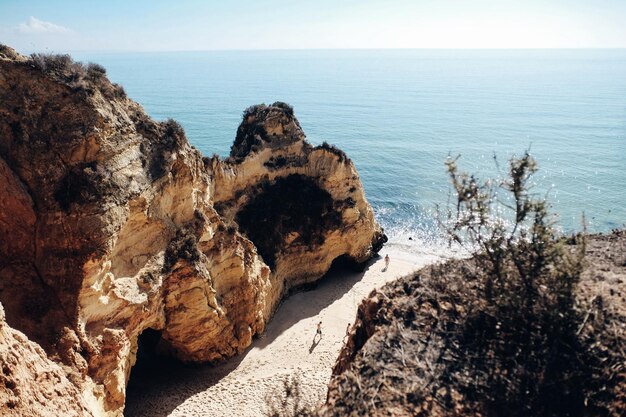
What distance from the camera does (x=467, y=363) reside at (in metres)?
6.72

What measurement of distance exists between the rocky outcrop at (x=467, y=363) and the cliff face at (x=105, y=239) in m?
8.99

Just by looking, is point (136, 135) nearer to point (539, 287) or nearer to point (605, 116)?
point (539, 287)

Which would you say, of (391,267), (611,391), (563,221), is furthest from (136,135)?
(563,221)

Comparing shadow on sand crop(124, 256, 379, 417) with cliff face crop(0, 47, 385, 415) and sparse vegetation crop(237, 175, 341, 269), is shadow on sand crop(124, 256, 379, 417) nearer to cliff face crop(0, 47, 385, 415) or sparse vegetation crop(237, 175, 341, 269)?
cliff face crop(0, 47, 385, 415)

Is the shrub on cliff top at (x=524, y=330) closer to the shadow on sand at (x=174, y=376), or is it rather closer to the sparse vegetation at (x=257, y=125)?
the shadow on sand at (x=174, y=376)

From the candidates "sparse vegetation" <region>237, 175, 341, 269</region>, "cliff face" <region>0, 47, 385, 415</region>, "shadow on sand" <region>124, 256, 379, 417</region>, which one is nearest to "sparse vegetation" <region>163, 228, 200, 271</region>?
"cliff face" <region>0, 47, 385, 415</region>

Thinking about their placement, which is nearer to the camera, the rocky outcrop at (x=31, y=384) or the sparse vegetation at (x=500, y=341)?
the sparse vegetation at (x=500, y=341)

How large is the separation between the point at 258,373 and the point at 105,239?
9.87m

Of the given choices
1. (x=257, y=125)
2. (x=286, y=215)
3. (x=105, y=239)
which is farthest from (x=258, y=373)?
(x=257, y=125)

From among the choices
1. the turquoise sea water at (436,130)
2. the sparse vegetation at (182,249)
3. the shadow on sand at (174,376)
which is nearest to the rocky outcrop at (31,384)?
the sparse vegetation at (182,249)

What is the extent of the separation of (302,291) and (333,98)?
106402 millimetres

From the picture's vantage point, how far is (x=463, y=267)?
8.83 meters

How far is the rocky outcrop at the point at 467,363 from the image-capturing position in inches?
241

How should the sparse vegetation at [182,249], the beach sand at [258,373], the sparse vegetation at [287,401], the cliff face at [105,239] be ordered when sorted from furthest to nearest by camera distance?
the beach sand at [258,373] < the sparse vegetation at [287,401] < the sparse vegetation at [182,249] < the cliff face at [105,239]
